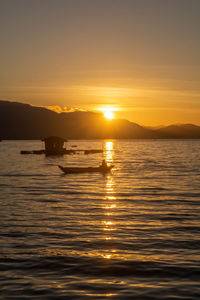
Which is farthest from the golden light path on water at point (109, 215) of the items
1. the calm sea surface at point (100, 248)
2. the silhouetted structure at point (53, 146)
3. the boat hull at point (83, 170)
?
the silhouetted structure at point (53, 146)

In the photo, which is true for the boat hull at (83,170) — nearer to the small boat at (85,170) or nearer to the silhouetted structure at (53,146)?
the small boat at (85,170)

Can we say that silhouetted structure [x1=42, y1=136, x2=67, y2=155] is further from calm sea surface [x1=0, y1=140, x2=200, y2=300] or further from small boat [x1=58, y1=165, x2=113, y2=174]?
calm sea surface [x1=0, y1=140, x2=200, y2=300]

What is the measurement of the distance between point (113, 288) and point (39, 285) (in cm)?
238

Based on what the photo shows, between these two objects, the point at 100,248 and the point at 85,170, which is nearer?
the point at 100,248

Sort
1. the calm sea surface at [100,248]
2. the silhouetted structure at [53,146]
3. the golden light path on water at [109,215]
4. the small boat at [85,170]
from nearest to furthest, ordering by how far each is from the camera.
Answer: the calm sea surface at [100,248] < the golden light path on water at [109,215] < the small boat at [85,170] < the silhouetted structure at [53,146]

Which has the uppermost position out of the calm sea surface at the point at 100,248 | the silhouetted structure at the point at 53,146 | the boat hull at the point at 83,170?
the silhouetted structure at the point at 53,146

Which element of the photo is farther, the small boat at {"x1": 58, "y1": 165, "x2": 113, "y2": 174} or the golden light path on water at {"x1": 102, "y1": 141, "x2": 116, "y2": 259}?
the small boat at {"x1": 58, "y1": 165, "x2": 113, "y2": 174}

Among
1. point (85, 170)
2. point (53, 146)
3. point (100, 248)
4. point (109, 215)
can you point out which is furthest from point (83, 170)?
point (53, 146)

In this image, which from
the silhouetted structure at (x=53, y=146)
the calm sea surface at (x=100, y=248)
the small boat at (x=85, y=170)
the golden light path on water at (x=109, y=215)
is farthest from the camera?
the silhouetted structure at (x=53, y=146)

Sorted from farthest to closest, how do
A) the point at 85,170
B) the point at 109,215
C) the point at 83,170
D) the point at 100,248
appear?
the point at 85,170
the point at 83,170
the point at 109,215
the point at 100,248

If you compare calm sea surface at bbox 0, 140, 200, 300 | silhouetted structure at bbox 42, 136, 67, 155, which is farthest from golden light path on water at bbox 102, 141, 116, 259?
silhouetted structure at bbox 42, 136, 67, 155

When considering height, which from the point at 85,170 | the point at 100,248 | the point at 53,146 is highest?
the point at 53,146

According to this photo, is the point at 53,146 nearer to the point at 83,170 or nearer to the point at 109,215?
the point at 83,170

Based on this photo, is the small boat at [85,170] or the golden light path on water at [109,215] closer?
the golden light path on water at [109,215]
